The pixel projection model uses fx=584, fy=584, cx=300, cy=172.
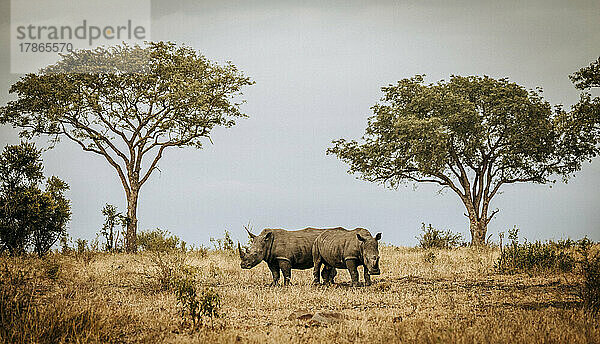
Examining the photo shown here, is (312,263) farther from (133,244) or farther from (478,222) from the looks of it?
(478,222)

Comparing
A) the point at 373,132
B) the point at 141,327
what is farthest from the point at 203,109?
the point at 141,327

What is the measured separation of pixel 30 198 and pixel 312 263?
1379 cm

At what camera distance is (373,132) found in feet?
124

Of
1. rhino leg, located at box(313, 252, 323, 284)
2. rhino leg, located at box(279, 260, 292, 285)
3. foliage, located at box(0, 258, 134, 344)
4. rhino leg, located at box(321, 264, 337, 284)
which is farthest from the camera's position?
rhino leg, located at box(321, 264, 337, 284)

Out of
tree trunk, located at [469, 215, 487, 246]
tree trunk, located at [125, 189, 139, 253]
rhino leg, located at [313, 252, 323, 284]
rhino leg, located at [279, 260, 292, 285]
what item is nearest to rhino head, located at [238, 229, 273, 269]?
rhino leg, located at [279, 260, 292, 285]

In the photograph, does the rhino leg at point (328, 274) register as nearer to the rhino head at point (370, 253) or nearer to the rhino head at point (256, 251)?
the rhino head at point (256, 251)

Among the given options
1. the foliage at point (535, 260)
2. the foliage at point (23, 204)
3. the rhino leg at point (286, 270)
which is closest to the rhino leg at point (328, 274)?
the rhino leg at point (286, 270)

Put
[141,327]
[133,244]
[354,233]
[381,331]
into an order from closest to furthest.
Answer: [381,331] → [141,327] → [354,233] → [133,244]

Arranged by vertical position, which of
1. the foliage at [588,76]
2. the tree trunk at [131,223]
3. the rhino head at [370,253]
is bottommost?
the rhino head at [370,253]

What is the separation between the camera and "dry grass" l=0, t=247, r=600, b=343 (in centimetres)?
951

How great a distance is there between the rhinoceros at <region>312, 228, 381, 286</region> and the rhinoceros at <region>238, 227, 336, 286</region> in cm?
60

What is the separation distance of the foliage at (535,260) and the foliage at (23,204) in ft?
62.0

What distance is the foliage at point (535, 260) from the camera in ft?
63.1

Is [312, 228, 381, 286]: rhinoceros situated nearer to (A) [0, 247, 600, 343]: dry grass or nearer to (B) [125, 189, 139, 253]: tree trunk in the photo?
(A) [0, 247, 600, 343]: dry grass
